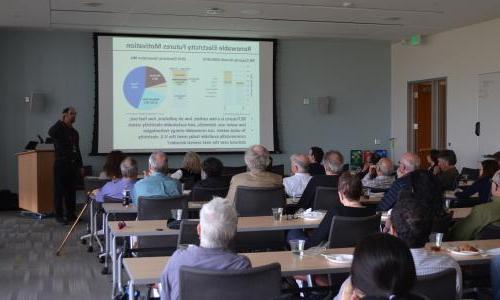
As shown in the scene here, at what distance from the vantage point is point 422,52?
12.4 m

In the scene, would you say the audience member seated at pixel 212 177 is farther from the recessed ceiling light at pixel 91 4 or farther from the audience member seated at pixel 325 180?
the recessed ceiling light at pixel 91 4

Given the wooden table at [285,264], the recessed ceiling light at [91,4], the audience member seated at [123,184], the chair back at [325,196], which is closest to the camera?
the wooden table at [285,264]

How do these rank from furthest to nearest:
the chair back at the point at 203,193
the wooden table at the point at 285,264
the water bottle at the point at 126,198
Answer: the chair back at the point at 203,193
the water bottle at the point at 126,198
the wooden table at the point at 285,264

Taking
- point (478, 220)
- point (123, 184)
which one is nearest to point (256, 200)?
point (123, 184)

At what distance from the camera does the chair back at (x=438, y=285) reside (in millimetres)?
2529

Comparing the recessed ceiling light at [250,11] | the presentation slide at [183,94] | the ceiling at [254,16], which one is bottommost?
the presentation slide at [183,94]

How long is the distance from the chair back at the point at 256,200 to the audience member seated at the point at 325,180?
371mm

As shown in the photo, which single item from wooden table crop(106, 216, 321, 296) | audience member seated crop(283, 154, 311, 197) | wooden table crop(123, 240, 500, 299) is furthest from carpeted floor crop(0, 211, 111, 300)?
wooden table crop(123, 240, 500, 299)

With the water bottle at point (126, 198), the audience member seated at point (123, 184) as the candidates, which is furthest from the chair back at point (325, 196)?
the audience member seated at point (123, 184)

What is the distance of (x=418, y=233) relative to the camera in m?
2.86

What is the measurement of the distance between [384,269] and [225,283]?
835 mm

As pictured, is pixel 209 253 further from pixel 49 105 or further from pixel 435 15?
pixel 49 105

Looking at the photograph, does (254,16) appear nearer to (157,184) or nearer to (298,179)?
(298,179)

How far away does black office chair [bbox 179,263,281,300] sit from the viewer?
260 cm
